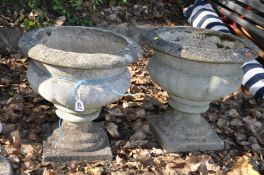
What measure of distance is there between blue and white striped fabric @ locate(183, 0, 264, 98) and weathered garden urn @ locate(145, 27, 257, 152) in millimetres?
1079

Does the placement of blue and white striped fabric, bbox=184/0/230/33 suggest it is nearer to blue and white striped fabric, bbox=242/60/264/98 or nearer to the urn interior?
blue and white striped fabric, bbox=242/60/264/98

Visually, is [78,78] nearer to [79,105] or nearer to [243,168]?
[79,105]

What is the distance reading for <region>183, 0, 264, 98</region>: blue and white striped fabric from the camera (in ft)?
16.5

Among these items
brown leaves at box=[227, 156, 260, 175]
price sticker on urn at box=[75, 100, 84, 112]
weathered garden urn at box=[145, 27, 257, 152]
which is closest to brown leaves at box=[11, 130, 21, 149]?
price sticker on urn at box=[75, 100, 84, 112]

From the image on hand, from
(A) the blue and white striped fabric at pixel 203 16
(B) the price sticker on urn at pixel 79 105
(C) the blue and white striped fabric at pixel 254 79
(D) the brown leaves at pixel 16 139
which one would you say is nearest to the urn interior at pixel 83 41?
(B) the price sticker on urn at pixel 79 105

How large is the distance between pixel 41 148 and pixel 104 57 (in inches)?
41.4

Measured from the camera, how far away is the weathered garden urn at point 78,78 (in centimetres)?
310

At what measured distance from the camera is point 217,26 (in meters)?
5.96

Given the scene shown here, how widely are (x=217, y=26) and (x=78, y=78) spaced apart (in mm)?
3287

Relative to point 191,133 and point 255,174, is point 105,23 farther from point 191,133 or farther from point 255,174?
point 255,174

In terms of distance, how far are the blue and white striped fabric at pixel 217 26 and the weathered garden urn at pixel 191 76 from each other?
108cm

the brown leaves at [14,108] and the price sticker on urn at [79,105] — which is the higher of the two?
the price sticker on urn at [79,105]

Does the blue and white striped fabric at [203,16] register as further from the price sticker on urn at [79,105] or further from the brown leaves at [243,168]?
the price sticker on urn at [79,105]

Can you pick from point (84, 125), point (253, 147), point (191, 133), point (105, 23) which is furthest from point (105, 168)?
point (105, 23)
